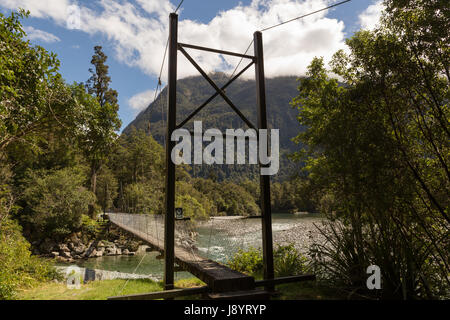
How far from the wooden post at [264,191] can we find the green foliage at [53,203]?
10417 millimetres

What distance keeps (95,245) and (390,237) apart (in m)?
11.7

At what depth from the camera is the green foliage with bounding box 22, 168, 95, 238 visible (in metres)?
10.1

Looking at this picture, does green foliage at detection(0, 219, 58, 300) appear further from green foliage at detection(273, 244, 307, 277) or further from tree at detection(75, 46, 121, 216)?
green foliage at detection(273, 244, 307, 277)

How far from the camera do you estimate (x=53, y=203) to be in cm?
1030

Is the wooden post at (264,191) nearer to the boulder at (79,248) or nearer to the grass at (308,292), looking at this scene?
the grass at (308,292)

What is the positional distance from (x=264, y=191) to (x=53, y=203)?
421 inches

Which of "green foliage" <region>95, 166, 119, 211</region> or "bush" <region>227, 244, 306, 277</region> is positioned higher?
"green foliage" <region>95, 166, 119, 211</region>

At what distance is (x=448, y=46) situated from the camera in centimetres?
217

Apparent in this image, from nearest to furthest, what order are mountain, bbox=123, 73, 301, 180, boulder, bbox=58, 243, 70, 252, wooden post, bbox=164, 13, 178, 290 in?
wooden post, bbox=164, 13, 178, 290
boulder, bbox=58, 243, 70, 252
mountain, bbox=123, 73, 301, 180

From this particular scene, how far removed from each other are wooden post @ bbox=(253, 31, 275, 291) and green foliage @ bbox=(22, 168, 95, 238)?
10.4 m

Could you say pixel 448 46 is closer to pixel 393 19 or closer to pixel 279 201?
pixel 393 19

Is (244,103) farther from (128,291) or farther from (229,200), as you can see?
(128,291)

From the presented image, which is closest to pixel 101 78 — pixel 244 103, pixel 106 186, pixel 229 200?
pixel 106 186

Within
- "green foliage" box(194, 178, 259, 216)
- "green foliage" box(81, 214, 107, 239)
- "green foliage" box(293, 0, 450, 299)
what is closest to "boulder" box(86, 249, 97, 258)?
"green foliage" box(81, 214, 107, 239)
